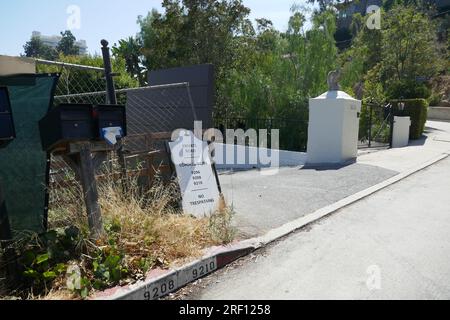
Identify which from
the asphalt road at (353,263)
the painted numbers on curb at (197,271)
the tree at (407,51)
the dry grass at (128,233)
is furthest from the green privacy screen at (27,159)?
the tree at (407,51)

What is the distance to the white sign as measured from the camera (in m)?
5.38

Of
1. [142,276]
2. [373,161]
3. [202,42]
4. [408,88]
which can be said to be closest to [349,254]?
[142,276]

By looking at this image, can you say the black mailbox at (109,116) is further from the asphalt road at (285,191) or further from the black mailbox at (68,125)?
the asphalt road at (285,191)

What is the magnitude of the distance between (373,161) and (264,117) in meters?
3.74

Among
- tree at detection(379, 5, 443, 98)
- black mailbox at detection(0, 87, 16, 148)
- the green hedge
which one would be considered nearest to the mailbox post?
black mailbox at detection(0, 87, 16, 148)

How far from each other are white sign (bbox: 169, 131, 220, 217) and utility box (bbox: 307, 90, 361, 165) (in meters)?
5.66

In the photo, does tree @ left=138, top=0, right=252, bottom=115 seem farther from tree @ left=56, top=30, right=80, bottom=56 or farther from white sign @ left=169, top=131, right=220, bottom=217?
tree @ left=56, top=30, right=80, bottom=56

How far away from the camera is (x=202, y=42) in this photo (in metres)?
14.4

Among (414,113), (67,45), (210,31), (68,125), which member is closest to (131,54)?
(210,31)

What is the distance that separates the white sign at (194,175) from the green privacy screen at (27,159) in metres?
1.76

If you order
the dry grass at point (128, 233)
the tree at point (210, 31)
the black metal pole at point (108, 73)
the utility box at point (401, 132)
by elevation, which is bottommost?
the utility box at point (401, 132)

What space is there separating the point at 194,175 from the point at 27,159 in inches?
84.2

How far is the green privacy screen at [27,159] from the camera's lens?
4020 mm

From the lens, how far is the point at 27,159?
4.11m
